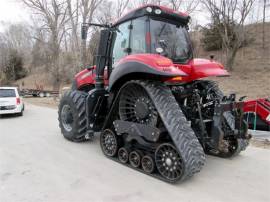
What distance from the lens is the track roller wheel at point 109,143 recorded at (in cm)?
442

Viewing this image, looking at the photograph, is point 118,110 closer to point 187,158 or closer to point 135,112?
point 135,112

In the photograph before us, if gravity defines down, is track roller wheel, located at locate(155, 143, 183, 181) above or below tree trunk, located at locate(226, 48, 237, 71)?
below

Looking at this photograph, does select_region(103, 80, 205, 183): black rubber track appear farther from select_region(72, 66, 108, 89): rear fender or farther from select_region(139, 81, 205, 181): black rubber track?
select_region(72, 66, 108, 89): rear fender

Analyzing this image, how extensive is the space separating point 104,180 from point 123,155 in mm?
A: 681

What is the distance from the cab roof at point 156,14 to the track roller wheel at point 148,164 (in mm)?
2292

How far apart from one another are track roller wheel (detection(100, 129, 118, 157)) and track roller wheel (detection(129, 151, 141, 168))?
0.41 metres

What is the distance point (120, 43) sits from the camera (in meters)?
4.64

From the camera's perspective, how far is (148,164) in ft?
12.5

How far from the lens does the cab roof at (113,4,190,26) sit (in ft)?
13.3

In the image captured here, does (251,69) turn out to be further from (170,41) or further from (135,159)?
(135,159)

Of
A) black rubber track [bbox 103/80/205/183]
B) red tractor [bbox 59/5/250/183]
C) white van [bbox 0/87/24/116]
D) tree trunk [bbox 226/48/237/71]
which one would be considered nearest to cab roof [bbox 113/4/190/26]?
red tractor [bbox 59/5/250/183]

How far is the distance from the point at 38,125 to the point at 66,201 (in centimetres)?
523

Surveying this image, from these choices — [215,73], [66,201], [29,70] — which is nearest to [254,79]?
[215,73]

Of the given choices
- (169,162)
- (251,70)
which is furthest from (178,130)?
(251,70)
